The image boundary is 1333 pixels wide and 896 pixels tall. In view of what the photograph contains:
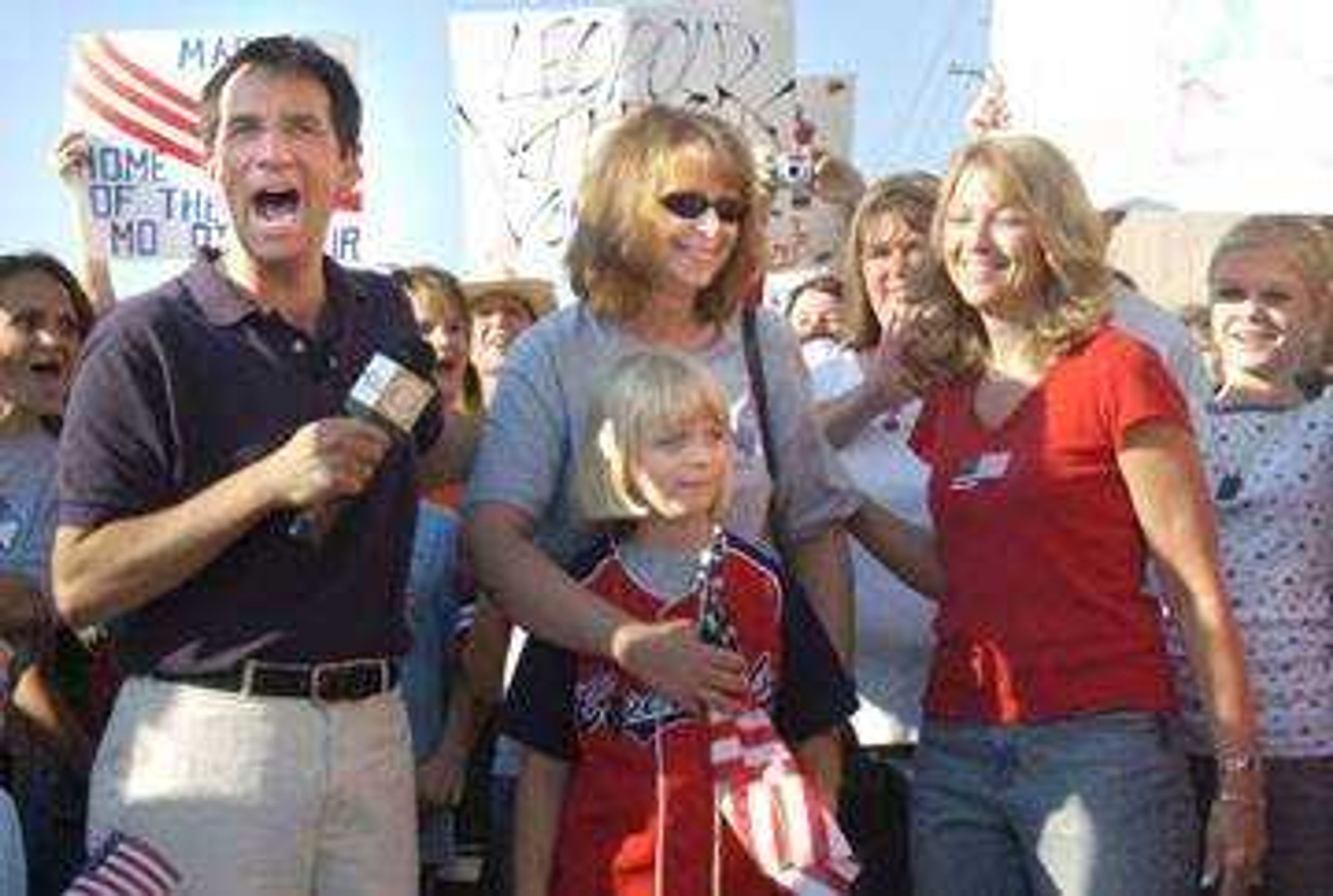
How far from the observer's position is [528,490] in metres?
3.52

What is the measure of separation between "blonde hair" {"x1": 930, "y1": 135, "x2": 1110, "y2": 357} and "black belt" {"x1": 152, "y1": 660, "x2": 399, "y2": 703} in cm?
130

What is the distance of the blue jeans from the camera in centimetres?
338

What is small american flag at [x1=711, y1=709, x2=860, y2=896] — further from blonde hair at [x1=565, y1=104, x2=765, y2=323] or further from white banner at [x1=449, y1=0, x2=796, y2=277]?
white banner at [x1=449, y1=0, x2=796, y2=277]

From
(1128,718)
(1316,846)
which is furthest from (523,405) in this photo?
(1316,846)

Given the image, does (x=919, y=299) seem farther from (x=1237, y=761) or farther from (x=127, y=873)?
(x=127, y=873)

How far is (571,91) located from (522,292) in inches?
45.2

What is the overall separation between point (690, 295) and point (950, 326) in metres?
0.51

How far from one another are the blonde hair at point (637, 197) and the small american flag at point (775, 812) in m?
0.77

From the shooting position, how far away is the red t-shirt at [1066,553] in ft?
11.3

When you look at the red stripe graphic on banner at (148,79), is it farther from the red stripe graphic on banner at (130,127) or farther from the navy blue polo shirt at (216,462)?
the navy blue polo shirt at (216,462)

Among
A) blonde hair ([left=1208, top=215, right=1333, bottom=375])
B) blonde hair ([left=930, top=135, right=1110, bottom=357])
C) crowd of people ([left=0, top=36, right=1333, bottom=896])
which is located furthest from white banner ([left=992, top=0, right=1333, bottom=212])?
blonde hair ([left=930, top=135, right=1110, bottom=357])

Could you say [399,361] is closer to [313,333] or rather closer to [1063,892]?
[313,333]

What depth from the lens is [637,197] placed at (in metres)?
3.55

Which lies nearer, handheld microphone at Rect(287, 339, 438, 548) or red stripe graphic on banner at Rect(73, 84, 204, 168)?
handheld microphone at Rect(287, 339, 438, 548)
